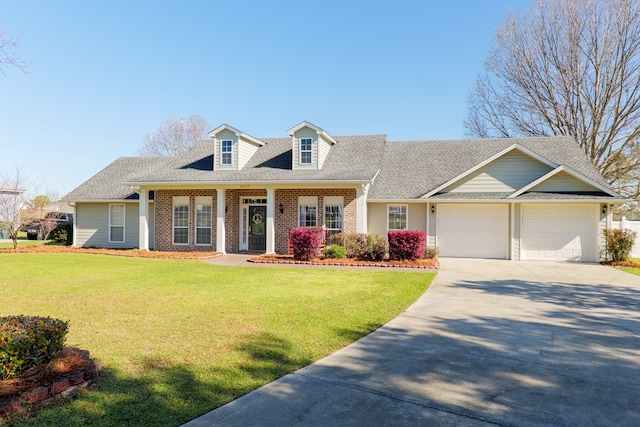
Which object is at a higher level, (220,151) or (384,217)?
(220,151)

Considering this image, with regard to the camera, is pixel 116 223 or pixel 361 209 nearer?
pixel 361 209

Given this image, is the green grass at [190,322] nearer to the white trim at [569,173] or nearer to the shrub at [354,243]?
the shrub at [354,243]

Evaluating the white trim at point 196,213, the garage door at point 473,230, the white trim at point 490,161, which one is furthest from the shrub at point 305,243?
the garage door at point 473,230

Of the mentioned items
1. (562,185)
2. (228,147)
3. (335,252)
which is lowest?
(335,252)

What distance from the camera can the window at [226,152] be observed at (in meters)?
19.2

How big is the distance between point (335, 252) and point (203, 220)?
7161mm

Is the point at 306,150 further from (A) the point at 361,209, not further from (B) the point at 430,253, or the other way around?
(B) the point at 430,253

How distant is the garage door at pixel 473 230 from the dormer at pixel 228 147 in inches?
376

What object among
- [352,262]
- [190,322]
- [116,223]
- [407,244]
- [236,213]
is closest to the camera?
[190,322]

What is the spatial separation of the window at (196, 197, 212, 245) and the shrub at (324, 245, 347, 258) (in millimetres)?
6414

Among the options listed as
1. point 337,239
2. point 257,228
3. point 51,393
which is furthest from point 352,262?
point 51,393

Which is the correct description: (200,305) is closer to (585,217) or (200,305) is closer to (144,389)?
(144,389)

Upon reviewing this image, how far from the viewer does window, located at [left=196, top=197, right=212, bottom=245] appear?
19000mm

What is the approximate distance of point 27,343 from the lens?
3762 mm
